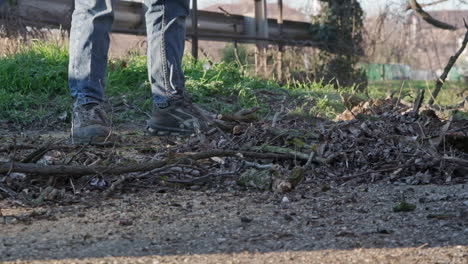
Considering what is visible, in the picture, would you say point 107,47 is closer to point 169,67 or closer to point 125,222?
point 169,67

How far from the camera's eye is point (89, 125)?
3594 mm

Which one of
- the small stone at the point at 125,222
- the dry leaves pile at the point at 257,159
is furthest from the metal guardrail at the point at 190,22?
the small stone at the point at 125,222

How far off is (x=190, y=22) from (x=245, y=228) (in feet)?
27.4

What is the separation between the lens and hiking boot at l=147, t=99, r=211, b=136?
396 cm

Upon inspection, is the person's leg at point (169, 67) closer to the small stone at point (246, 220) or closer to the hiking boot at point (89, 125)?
the hiking boot at point (89, 125)

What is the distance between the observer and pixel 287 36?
12086mm

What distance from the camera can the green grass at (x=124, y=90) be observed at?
5.36m

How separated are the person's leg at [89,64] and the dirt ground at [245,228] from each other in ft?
3.27

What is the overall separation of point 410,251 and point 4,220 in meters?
1.18

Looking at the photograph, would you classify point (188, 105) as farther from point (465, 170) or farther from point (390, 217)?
point (390, 217)

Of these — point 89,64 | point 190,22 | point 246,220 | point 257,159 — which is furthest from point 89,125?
point 190,22

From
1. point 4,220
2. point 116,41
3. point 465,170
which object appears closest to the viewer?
point 4,220

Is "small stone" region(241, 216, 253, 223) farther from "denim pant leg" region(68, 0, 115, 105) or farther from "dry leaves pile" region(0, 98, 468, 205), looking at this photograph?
"denim pant leg" region(68, 0, 115, 105)

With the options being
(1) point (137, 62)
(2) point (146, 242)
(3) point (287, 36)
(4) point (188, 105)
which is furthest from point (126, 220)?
(3) point (287, 36)
